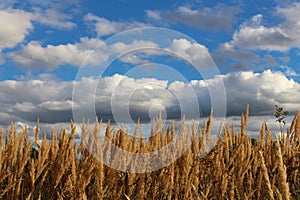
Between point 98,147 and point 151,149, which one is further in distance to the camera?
point 151,149

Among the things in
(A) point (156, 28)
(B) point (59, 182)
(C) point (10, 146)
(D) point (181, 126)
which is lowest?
(B) point (59, 182)

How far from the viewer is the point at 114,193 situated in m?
3.55

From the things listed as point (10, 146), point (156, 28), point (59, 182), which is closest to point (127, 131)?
point (59, 182)

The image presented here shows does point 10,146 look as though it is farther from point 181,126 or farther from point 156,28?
point 156,28

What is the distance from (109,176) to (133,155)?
0.97 feet

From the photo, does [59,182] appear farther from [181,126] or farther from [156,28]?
[156,28]

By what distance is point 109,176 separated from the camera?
3676 mm

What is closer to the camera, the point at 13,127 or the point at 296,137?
the point at 296,137

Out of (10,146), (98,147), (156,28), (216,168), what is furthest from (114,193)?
(156,28)

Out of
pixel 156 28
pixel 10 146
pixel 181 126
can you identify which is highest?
pixel 156 28

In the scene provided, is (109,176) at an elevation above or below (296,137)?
below

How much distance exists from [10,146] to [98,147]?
1.41 m

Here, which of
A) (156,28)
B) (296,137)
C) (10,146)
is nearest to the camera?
(296,137)

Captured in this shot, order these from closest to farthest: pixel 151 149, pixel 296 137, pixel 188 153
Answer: pixel 188 153
pixel 296 137
pixel 151 149
